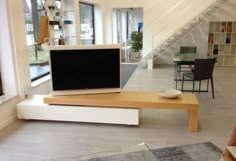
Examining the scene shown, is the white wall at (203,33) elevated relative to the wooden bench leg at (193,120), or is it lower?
elevated

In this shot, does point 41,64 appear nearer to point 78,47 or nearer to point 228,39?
point 78,47

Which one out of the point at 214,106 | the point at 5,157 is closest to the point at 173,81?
the point at 214,106

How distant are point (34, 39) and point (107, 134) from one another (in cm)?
255

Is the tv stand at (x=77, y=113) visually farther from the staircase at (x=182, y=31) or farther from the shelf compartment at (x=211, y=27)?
the shelf compartment at (x=211, y=27)

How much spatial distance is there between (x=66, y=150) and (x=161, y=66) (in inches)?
239

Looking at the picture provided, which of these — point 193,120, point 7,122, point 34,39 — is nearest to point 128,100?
point 193,120

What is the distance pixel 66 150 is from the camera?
117 inches

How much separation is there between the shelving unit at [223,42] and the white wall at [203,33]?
7.0 inches

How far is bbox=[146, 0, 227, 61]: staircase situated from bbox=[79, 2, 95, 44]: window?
6.85ft

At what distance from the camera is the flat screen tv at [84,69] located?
3742 mm

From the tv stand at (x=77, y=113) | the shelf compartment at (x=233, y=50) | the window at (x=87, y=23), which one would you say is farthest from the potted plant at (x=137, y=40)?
the tv stand at (x=77, y=113)

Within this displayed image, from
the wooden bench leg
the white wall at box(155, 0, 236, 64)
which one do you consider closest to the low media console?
the wooden bench leg

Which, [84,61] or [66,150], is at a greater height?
[84,61]

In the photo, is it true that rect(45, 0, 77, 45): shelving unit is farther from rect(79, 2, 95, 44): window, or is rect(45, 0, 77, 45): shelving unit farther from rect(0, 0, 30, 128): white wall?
rect(79, 2, 95, 44): window
